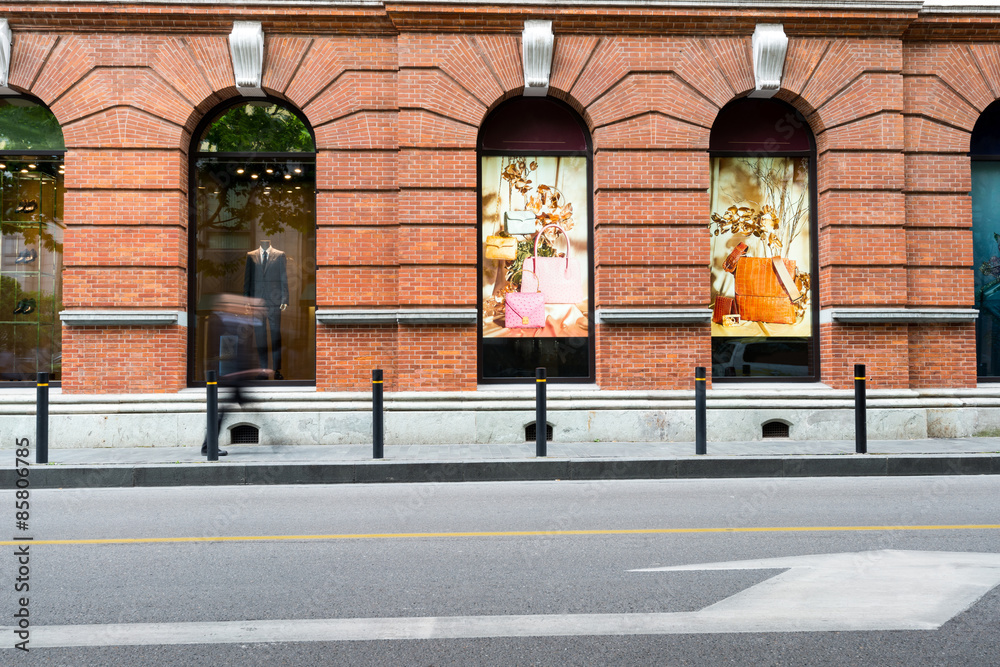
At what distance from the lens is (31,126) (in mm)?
11812

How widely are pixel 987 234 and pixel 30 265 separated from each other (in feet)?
50.5

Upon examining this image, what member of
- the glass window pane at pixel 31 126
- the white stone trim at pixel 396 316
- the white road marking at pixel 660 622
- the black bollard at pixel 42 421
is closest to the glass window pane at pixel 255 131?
the glass window pane at pixel 31 126

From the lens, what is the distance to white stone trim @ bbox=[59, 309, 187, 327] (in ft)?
36.3

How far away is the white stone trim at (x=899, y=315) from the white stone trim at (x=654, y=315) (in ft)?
6.55

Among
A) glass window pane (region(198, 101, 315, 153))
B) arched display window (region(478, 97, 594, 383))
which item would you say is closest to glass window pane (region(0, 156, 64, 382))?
glass window pane (region(198, 101, 315, 153))

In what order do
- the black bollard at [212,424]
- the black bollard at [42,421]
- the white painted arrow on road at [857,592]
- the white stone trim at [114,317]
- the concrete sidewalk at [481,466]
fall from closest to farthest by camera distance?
the white painted arrow on road at [857,592], the concrete sidewalk at [481,466], the black bollard at [42,421], the black bollard at [212,424], the white stone trim at [114,317]

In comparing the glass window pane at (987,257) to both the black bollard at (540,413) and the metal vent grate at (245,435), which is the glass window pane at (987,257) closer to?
the black bollard at (540,413)

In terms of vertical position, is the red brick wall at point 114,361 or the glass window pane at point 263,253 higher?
the glass window pane at point 263,253

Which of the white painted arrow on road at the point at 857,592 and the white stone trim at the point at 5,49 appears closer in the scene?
the white painted arrow on road at the point at 857,592

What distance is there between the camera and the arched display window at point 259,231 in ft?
39.1

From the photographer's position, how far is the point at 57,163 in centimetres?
1182

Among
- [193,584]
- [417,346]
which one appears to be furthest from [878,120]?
[193,584]

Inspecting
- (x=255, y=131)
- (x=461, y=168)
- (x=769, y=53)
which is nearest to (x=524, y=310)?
(x=461, y=168)

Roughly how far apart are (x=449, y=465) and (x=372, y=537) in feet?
9.78
